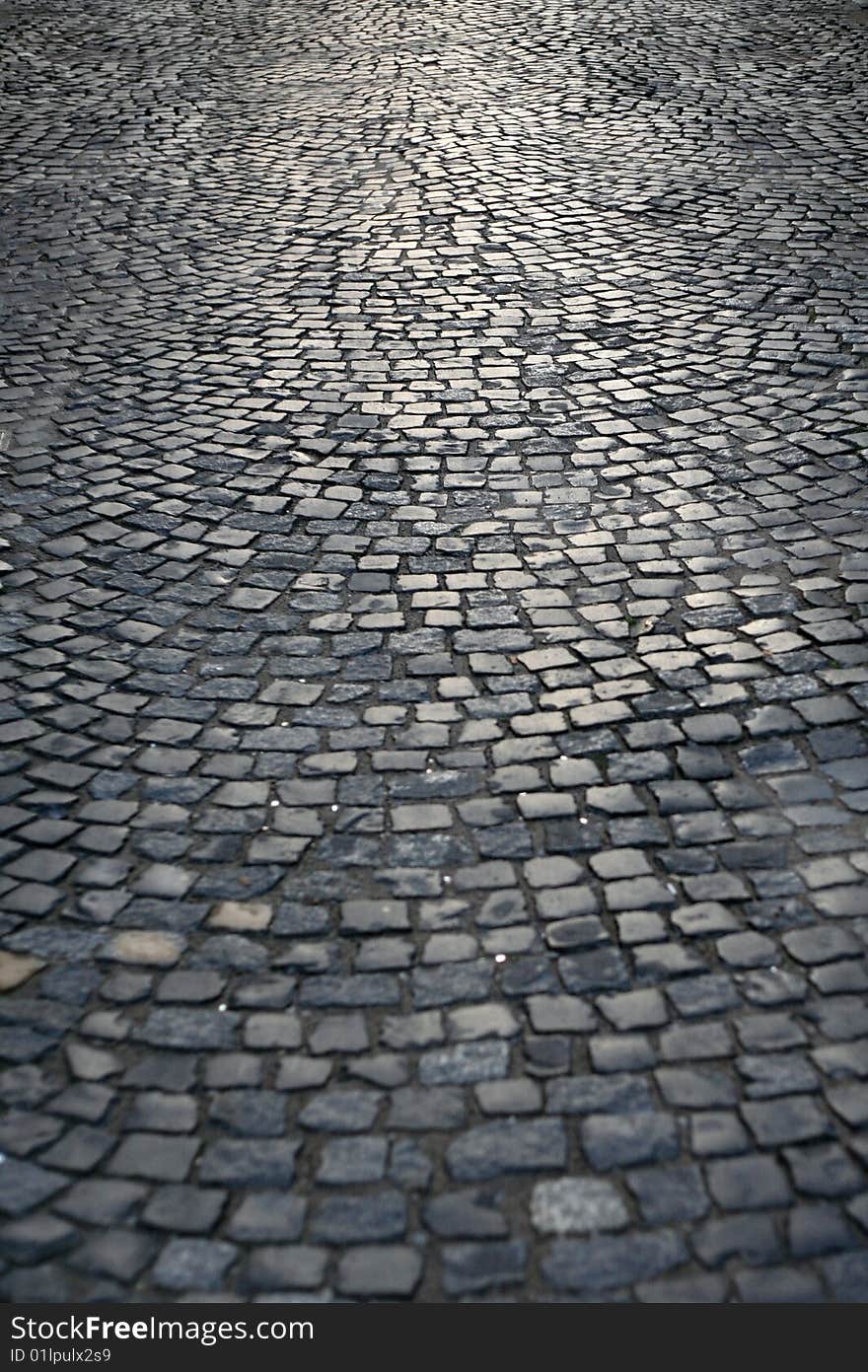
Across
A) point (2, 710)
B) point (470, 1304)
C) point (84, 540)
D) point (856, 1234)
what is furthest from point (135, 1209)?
point (84, 540)

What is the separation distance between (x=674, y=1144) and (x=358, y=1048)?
779 millimetres

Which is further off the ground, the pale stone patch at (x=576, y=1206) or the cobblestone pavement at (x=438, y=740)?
the cobblestone pavement at (x=438, y=740)

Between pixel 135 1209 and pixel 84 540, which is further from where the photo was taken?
pixel 84 540

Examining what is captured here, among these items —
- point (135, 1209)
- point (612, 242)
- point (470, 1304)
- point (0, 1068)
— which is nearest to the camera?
point (470, 1304)

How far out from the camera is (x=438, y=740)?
4398 mm

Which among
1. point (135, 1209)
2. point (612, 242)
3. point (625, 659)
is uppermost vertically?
point (612, 242)

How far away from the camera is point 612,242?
26.3 feet

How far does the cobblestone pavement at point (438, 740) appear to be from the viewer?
9.97ft

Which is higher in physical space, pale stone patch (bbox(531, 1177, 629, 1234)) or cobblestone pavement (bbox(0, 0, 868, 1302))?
cobblestone pavement (bbox(0, 0, 868, 1302))

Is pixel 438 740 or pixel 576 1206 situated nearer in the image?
pixel 576 1206

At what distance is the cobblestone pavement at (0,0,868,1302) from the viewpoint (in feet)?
9.97

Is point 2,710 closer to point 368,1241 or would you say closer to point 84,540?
point 84,540

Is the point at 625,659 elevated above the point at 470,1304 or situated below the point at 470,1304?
above

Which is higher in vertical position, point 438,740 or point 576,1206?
point 438,740
